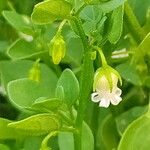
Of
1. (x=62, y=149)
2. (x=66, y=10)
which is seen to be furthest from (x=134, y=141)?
(x=66, y=10)

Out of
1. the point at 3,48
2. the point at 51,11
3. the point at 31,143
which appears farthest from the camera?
the point at 3,48

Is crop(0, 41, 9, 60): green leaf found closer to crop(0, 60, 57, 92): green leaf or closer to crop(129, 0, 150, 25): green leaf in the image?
crop(0, 60, 57, 92): green leaf

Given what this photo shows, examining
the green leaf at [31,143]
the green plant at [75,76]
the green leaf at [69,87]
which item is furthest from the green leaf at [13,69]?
the green leaf at [69,87]

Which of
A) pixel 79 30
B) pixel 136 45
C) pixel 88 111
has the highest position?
pixel 79 30

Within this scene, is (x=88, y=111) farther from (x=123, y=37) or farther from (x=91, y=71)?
(x=91, y=71)

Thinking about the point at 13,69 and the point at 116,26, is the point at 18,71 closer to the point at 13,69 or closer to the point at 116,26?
the point at 13,69

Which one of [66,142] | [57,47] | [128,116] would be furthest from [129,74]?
[57,47]

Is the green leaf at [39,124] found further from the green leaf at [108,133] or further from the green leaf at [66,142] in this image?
the green leaf at [108,133]
